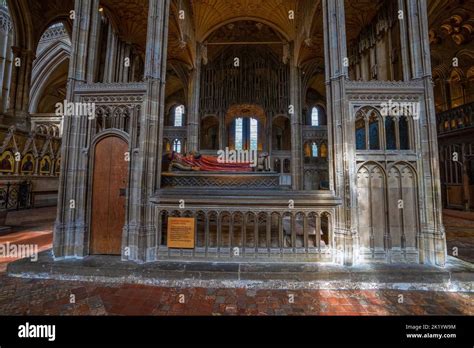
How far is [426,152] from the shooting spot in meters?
4.69

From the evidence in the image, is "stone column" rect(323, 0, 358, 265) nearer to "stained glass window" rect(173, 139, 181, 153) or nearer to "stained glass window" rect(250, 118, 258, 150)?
"stained glass window" rect(173, 139, 181, 153)

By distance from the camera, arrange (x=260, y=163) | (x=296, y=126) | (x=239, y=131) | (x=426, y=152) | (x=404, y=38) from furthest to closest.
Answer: (x=239, y=131), (x=296, y=126), (x=260, y=163), (x=404, y=38), (x=426, y=152)

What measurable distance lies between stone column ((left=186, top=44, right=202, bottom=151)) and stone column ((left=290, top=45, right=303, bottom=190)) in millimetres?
5566

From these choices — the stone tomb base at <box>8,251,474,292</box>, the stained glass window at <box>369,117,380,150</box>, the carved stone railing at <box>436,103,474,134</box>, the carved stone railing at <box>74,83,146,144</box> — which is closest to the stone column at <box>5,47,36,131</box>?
the carved stone railing at <box>74,83,146,144</box>

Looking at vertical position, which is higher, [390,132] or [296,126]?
[296,126]

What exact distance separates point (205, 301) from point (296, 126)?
12277mm

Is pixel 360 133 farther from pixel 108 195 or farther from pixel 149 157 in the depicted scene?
pixel 108 195

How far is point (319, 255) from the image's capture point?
4.45 m

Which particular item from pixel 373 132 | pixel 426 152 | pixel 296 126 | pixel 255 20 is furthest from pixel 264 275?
pixel 255 20

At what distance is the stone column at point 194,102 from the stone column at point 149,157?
25.6 ft

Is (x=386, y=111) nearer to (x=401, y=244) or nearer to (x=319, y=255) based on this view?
(x=401, y=244)

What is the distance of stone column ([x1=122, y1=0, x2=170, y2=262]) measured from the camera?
14.9 feet

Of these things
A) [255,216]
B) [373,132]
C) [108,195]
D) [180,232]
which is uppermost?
A: [373,132]
